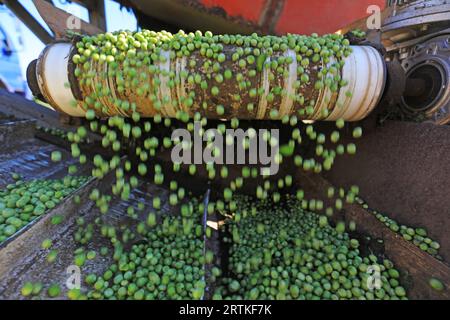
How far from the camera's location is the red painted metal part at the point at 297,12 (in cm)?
469

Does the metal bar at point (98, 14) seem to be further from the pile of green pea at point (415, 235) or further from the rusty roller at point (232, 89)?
the pile of green pea at point (415, 235)

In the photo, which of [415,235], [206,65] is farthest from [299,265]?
[206,65]

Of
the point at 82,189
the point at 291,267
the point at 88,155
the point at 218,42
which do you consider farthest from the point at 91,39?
the point at 291,267

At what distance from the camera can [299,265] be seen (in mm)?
2604

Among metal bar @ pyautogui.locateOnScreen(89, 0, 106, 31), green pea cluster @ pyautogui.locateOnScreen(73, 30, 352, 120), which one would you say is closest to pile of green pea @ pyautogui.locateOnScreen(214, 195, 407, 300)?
green pea cluster @ pyautogui.locateOnScreen(73, 30, 352, 120)

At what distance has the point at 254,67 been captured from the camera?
2.50m

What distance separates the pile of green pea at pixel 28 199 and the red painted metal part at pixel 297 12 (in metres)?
4.05

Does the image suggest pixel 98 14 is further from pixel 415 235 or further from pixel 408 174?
pixel 415 235

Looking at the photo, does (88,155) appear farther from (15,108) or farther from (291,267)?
(291,267)

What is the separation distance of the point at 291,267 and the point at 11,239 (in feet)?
8.62

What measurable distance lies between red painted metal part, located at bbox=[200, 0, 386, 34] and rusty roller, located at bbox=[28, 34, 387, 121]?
8.80 ft

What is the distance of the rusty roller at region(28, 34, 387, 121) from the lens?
2514mm

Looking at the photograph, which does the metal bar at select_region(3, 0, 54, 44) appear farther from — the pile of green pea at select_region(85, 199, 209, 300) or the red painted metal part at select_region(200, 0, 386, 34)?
the pile of green pea at select_region(85, 199, 209, 300)

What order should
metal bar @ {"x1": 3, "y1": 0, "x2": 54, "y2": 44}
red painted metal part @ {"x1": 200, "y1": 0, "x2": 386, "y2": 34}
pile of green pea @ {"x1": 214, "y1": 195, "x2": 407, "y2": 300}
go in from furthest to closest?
metal bar @ {"x1": 3, "y1": 0, "x2": 54, "y2": 44}
red painted metal part @ {"x1": 200, "y1": 0, "x2": 386, "y2": 34}
pile of green pea @ {"x1": 214, "y1": 195, "x2": 407, "y2": 300}
